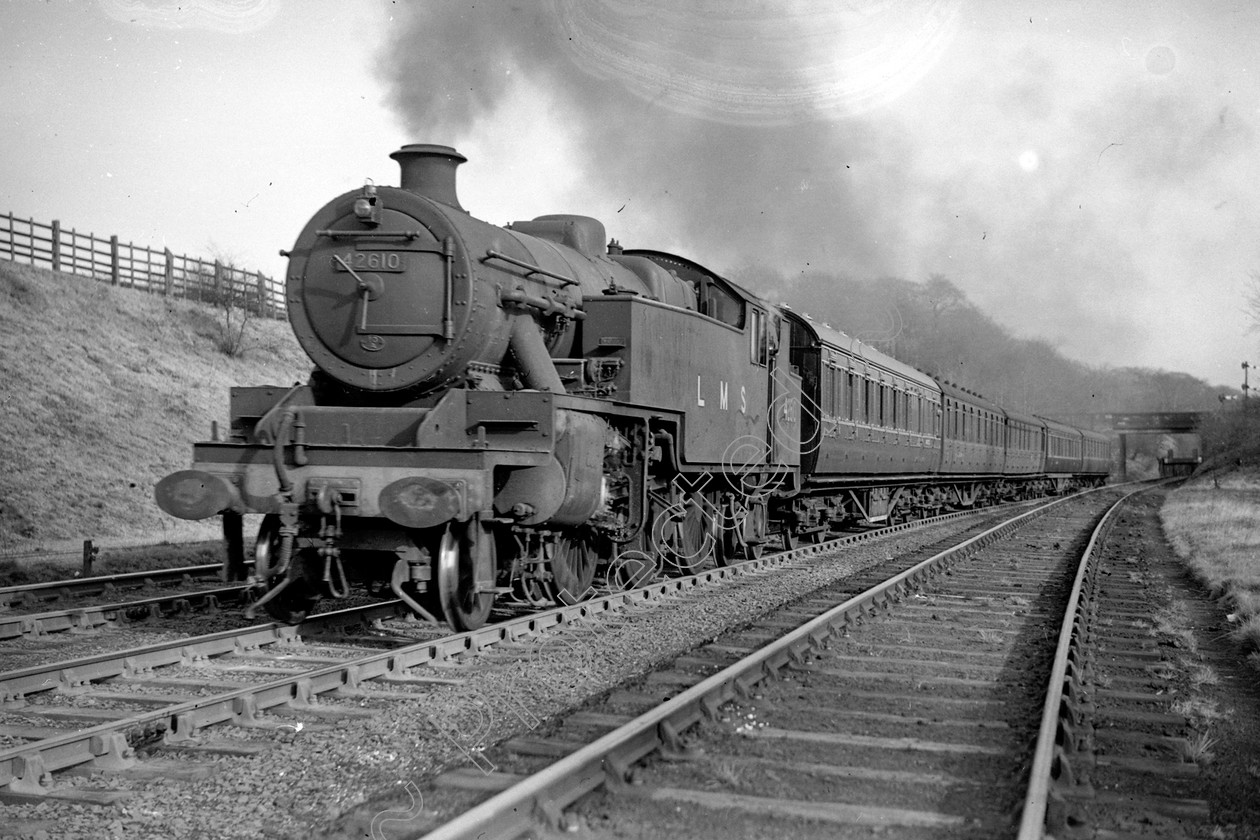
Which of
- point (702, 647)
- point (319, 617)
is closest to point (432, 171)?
point (319, 617)

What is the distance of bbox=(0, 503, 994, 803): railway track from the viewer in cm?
503

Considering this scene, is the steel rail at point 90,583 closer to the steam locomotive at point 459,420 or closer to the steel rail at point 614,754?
the steam locomotive at point 459,420

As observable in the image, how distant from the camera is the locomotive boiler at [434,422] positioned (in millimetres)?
7676

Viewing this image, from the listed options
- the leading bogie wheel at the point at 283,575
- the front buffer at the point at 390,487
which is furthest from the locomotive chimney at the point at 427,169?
the leading bogie wheel at the point at 283,575

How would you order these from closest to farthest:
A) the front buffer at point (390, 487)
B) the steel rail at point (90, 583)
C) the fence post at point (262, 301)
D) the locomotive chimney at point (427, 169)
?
the front buffer at point (390, 487) < the locomotive chimney at point (427, 169) < the steel rail at point (90, 583) < the fence post at point (262, 301)

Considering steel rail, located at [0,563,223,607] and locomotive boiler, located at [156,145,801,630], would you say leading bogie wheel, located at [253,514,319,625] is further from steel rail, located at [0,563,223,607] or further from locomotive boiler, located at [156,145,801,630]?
steel rail, located at [0,563,223,607]

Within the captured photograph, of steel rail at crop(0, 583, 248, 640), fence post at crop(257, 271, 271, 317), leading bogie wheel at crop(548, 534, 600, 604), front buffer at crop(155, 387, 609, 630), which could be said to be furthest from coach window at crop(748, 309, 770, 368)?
fence post at crop(257, 271, 271, 317)

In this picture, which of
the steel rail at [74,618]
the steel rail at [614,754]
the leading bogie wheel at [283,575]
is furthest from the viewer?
the steel rail at [74,618]

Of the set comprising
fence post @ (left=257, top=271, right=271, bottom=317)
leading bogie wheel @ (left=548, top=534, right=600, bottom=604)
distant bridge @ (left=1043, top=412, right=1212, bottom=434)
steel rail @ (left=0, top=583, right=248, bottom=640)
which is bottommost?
steel rail @ (left=0, top=583, right=248, bottom=640)

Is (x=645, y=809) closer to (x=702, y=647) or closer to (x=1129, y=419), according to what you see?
(x=702, y=647)

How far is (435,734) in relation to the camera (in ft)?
18.3

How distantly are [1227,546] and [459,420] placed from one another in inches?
573

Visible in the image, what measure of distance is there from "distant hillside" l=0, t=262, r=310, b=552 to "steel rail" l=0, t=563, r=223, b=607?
532cm

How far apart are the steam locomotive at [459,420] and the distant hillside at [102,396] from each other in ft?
32.8
